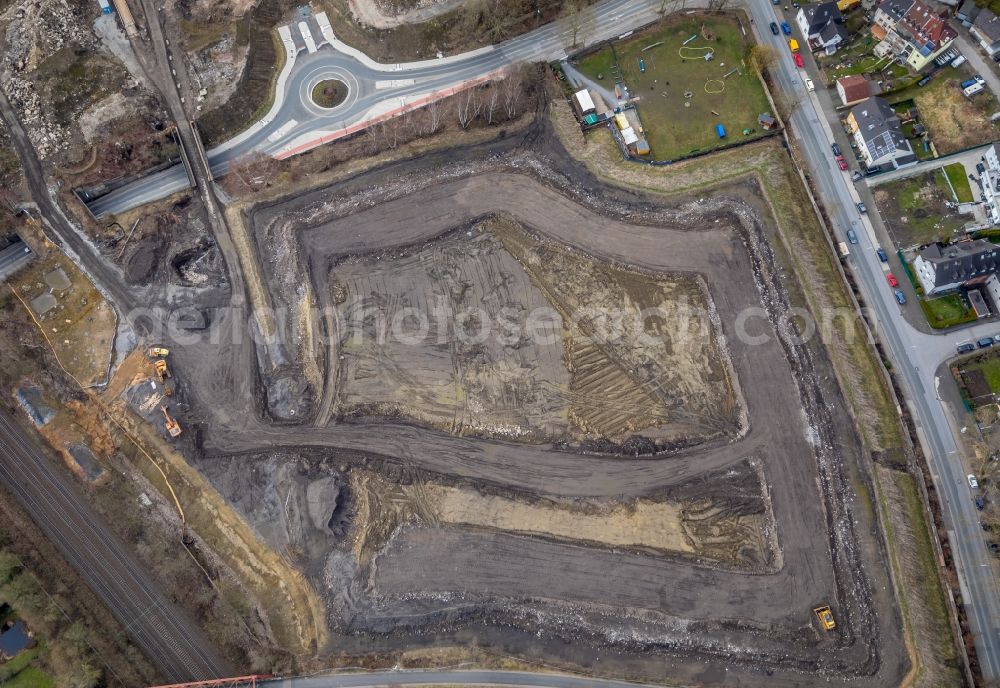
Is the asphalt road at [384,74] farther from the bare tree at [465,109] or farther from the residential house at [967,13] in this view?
the residential house at [967,13]

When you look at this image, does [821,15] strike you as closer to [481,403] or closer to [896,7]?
[896,7]

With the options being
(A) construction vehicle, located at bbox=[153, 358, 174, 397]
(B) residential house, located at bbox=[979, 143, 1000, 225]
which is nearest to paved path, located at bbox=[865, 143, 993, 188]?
(B) residential house, located at bbox=[979, 143, 1000, 225]

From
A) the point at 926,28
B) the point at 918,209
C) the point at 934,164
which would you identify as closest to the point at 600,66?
the point at 926,28

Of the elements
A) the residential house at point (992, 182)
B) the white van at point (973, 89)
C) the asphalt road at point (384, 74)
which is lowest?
the residential house at point (992, 182)

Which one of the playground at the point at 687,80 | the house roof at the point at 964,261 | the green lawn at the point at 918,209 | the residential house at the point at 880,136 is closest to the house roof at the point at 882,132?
the residential house at the point at 880,136

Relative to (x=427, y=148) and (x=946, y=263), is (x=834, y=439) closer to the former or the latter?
(x=946, y=263)

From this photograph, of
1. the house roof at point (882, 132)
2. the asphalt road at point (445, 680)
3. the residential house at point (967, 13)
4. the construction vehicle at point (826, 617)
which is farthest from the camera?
the residential house at point (967, 13)

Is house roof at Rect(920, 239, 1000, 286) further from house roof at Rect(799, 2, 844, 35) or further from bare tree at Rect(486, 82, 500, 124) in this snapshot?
bare tree at Rect(486, 82, 500, 124)
